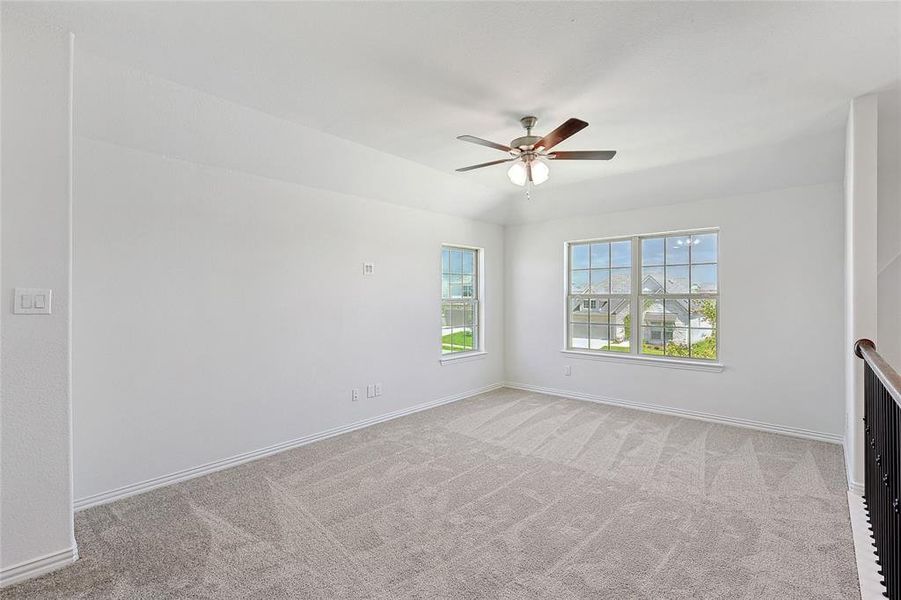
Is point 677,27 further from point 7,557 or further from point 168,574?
point 7,557

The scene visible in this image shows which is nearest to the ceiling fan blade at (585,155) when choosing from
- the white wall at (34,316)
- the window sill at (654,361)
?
the white wall at (34,316)

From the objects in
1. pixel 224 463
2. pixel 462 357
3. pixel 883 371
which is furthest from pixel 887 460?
pixel 462 357

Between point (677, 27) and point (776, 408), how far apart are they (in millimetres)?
3802

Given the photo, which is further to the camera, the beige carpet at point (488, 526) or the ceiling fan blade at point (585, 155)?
the ceiling fan blade at point (585, 155)

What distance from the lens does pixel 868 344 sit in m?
2.35

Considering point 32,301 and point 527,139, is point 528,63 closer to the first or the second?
point 527,139

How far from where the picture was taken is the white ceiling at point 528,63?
6.44ft

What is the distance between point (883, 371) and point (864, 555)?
1.18 meters

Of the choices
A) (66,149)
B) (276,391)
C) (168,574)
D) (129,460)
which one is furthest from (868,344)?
(129,460)

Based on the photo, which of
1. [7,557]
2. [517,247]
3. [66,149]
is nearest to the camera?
[7,557]

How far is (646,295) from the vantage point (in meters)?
5.15

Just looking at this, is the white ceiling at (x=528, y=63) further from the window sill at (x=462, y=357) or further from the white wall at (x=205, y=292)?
the window sill at (x=462, y=357)

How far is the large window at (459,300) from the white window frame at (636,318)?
1183 mm

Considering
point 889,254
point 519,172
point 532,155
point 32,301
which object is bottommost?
point 32,301
